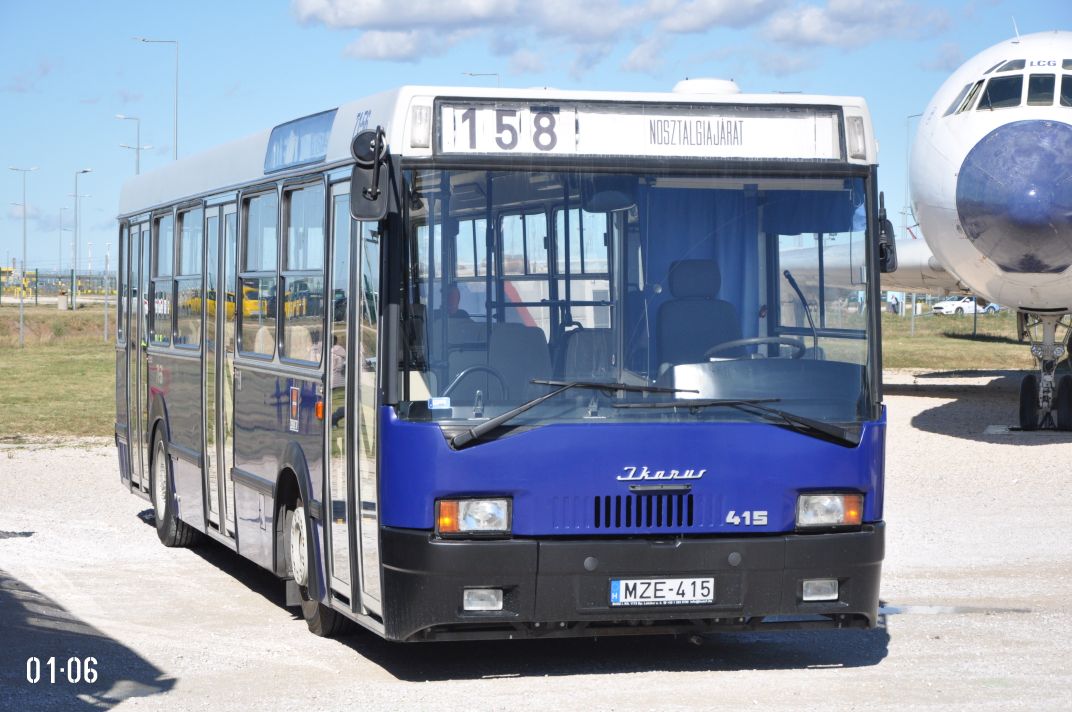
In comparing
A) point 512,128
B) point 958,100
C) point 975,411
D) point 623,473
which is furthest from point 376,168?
point 975,411

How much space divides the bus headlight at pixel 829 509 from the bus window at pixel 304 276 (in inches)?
97.5

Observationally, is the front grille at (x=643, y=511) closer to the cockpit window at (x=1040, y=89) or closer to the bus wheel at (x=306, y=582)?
the bus wheel at (x=306, y=582)

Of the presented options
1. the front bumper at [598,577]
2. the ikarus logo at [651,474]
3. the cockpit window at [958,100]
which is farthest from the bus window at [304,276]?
the cockpit window at [958,100]

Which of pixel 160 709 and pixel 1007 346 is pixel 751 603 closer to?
pixel 160 709

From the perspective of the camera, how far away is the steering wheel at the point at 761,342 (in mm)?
7617

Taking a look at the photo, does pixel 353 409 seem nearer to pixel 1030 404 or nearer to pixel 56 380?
pixel 1030 404

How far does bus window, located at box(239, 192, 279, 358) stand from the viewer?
9.63 metres

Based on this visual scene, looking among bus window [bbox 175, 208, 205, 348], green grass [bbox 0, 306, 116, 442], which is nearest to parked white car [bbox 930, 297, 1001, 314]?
green grass [bbox 0, 306, 116, 442]

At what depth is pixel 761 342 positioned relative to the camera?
773 centimetres

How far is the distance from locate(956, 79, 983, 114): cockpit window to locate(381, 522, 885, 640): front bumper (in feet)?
44.9

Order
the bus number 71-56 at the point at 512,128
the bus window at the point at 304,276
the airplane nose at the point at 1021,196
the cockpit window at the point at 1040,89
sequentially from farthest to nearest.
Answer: the cockpit window at the point at 1040,89, the airplane nose at the point at 1021,196, the bus window at the point at 304,276, the bus number 71-56 at the point at 512,128

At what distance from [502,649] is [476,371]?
1911 millimetres

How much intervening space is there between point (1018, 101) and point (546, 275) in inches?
543

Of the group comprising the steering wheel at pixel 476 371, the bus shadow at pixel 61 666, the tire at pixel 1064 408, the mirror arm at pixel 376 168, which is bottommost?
the bus shadow at pixel 61 666
